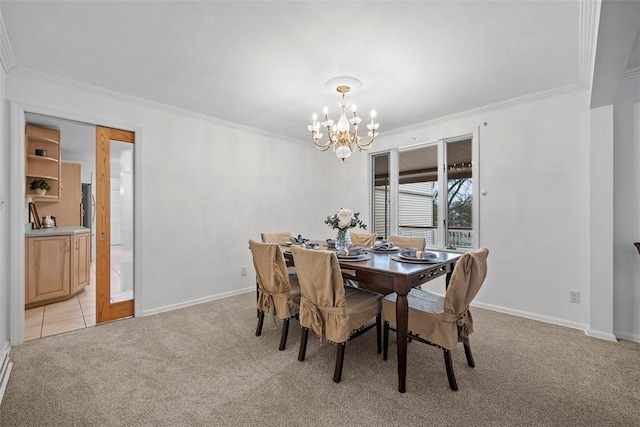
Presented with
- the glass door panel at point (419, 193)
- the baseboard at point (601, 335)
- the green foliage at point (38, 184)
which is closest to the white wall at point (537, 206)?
the baseboard at point (601, 335)

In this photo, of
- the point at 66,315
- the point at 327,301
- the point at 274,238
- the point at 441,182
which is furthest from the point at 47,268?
the point at 441,182

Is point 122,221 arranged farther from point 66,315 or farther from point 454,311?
point 454,311

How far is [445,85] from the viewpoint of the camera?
2852 mm

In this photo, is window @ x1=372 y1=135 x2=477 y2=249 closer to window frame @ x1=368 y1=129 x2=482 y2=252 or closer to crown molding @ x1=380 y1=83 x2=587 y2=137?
window frame @ x1=368 y1=129 x2=482 y2=252

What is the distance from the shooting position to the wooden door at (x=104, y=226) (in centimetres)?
301

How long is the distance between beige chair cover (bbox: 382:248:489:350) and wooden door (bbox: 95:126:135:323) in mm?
3151

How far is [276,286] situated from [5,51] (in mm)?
2810

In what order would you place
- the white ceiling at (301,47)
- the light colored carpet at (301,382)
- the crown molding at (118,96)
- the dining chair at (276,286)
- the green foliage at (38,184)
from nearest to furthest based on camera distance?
the light colored carpet at (301,382)
the white ceiling at (301,47)
the dining chair at (276,286)
the crown molding at (118,96)
the green foliage at (38,184)

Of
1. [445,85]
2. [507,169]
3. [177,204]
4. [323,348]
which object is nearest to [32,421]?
[323,348]

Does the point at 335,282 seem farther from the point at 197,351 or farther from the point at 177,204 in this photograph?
the point at 177,204

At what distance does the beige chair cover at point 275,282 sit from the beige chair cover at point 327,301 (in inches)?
11.1

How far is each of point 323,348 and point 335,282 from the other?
823 millimetres

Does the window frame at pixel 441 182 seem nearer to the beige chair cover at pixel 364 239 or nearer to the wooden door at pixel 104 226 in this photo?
the beige chair cover at pixel 364 239

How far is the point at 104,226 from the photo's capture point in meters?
3.06
